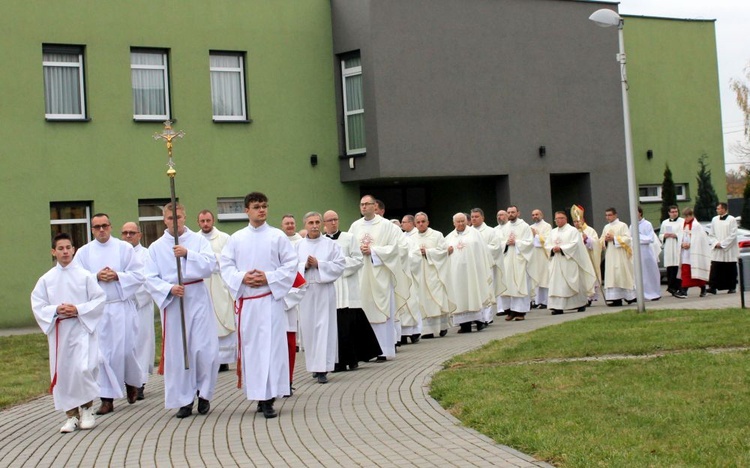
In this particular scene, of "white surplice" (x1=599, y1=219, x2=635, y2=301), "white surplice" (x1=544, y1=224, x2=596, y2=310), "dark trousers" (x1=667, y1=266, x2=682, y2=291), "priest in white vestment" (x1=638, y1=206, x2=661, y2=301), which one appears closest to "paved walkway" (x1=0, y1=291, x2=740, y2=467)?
"white surplice" (x1=544, y1=224, x2=596, y2=310)

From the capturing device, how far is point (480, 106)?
31.5 meters

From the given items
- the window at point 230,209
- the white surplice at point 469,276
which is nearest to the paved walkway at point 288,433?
the white surplice at point 469,276

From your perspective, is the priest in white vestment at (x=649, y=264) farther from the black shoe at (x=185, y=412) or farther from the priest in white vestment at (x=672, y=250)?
the black shoe at (x=185, y=412)

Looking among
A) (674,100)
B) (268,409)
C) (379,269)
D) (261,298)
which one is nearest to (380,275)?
(379,269)

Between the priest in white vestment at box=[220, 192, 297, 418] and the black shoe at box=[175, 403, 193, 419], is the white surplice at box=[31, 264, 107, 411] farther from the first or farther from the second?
the priest in white vestment at box=[220, 192, 297, 418]

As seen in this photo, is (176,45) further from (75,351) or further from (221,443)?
(221,443)

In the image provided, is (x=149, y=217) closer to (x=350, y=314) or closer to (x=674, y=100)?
(x=350, y=314)

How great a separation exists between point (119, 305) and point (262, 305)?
2058 millimetres

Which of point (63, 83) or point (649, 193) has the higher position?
point (63, 83)

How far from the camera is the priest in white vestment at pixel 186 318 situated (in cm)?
1179

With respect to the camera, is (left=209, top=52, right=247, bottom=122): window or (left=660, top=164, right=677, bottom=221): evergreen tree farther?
(left=660, top=164, right=677, bottom=221): evergreen tree

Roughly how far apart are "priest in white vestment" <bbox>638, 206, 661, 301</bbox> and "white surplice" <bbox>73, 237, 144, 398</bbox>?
1450 centimetres

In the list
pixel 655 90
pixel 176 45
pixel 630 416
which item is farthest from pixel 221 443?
pixel 655 90

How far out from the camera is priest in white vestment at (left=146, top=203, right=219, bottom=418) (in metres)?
11.8
